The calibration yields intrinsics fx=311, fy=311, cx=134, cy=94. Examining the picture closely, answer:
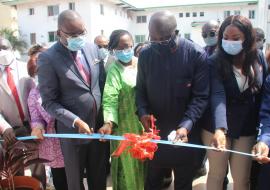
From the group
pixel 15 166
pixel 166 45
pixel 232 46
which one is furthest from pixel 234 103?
pixel 15 166

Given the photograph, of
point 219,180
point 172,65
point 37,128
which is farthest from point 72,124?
point 219,180

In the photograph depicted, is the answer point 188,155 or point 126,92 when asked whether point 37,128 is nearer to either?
point 126,92

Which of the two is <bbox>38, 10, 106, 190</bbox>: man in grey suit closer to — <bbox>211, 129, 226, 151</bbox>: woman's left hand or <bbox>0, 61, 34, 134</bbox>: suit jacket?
<bbox>0, 61, 34, 134</bbox>: suit jacket

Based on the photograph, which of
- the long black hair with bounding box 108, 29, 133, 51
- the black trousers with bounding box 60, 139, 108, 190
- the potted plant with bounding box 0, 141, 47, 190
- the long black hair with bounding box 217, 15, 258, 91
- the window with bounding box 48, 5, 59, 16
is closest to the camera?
the long black hair with bounding box 217, 15, 258, 91

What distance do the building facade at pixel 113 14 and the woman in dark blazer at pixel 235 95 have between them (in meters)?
24.8

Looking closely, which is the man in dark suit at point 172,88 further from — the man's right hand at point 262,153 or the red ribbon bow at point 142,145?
the man's right hand at point 262,153

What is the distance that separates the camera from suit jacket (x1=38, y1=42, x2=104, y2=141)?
8.80 feet

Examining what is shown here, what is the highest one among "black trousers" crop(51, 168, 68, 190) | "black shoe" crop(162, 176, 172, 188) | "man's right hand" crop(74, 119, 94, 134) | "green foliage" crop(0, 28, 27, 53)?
"green foliage" crop(0, 28, 27, 53)

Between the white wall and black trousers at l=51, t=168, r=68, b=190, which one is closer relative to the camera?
black trousers at l=51, t=168, r=68, b=190

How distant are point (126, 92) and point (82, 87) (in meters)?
0.46

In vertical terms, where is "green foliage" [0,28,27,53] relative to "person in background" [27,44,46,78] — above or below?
above

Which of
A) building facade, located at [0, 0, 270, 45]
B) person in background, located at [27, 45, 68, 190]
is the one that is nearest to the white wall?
building facade, located at [0, 0, 270, 45]

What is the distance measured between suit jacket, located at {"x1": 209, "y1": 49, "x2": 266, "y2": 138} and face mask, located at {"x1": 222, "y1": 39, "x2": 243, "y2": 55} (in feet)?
0.43

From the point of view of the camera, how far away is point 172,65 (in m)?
2.57
